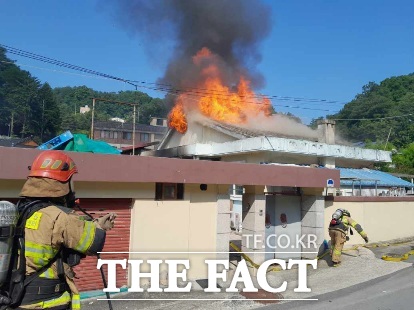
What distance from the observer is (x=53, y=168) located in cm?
311

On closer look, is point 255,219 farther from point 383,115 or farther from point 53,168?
point 383,115

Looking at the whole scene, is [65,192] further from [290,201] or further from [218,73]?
[218,73]

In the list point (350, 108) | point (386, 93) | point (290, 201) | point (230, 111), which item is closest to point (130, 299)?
point (290, 201)

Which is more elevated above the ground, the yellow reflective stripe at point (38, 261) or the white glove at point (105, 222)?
the white glove at point (105, 222)

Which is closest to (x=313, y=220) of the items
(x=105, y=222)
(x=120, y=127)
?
(x=105, y=222)

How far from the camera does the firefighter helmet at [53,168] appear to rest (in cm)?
310

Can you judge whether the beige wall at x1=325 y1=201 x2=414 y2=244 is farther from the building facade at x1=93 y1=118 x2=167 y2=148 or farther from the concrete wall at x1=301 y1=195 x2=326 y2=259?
the building facade at x1=93 y1=118 x2=167 y2=148

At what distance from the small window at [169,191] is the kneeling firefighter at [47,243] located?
16.4 feet

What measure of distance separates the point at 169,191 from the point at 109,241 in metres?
1.65

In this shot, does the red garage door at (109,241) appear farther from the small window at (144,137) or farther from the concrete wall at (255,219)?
the small window at (144,137)

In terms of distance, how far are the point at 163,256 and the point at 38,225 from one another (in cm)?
527

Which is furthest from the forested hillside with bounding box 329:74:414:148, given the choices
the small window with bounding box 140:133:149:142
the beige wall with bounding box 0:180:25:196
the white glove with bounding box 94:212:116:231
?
the white glove with bounding box 94:212:116:231

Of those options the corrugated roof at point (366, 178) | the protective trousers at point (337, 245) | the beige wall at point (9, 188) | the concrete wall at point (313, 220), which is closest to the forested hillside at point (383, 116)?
the corrugated roof at point (366, 178)

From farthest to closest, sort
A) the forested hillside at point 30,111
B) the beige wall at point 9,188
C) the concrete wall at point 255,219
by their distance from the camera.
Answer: the forested hillside at point 30,111 → the concrete wall at point 255,219 → the beige wall at point 9,188
